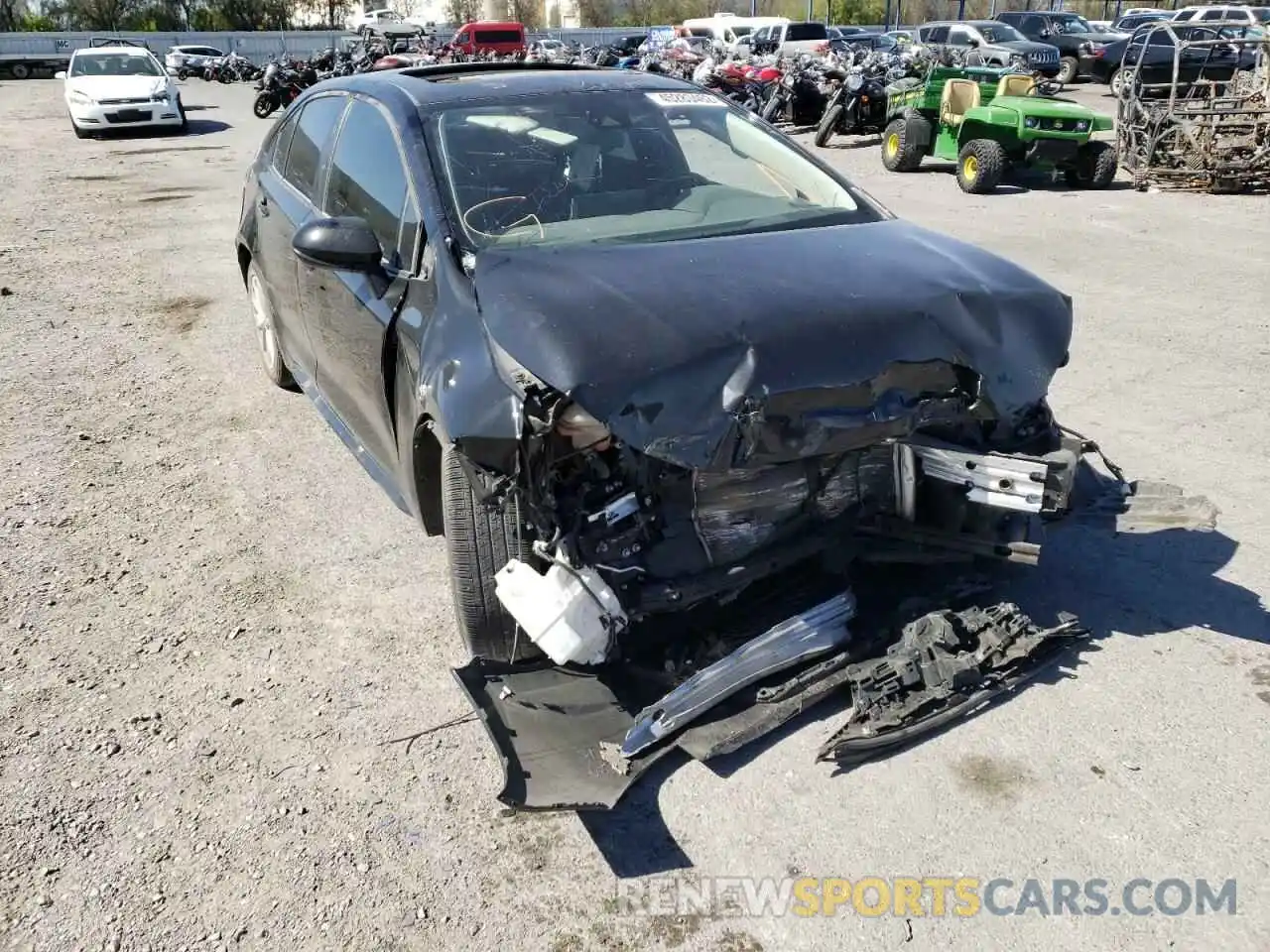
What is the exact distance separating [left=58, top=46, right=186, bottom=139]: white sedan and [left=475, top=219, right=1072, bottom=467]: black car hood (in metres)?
19.5

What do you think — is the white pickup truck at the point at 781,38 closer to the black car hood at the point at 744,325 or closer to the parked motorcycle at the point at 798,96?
the parked motorcycle at the point at 798,96

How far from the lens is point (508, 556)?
2.95m

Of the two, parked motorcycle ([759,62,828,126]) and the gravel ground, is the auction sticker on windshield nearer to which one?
the gravel ground

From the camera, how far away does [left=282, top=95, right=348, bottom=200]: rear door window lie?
4.39 meters

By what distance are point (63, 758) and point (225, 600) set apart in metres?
0.88

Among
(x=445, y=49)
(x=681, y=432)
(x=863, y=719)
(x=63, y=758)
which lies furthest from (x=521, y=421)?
(x=445, y=49)

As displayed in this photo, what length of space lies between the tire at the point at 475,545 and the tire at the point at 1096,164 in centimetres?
1175

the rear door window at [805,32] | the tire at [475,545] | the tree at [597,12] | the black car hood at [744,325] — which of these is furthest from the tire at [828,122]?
the tree at [597,12]

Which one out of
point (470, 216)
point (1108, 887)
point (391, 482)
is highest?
point (470, 216)

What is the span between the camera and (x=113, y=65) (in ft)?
66.1

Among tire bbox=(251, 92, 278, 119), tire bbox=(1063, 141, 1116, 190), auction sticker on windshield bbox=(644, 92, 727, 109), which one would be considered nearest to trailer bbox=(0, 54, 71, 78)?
tire bbox=(251, 92, 278, 119)

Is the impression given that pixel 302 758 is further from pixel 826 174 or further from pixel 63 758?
pixel 826 174

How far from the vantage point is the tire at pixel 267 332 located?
5.39m

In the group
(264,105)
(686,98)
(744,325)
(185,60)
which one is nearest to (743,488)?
(744,325)
